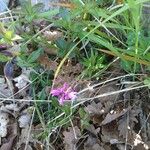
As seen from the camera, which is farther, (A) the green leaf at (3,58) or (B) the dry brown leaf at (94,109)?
(A) the green leaf at (3,58)

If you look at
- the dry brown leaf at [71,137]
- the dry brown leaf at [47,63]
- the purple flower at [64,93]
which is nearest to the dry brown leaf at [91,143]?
the dry brown leaf at [71,137]

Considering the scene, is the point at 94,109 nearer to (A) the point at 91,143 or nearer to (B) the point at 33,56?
(A) the point at 91,143

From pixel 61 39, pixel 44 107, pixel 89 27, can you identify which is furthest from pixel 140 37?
pixel 44 107

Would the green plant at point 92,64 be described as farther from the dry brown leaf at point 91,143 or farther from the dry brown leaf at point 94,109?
the dry brown leaf at point 91,143

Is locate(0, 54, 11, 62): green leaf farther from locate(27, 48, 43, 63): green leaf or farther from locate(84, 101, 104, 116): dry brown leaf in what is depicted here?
locate(84, 101, 104, 116): dry brown leaf

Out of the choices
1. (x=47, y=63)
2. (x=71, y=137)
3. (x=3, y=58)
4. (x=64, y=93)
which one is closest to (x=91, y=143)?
(x=71, y=137)

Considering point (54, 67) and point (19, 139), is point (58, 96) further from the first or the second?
point (19, 139)

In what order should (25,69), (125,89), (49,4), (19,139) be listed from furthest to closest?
(49,4)
(25,69)
(19,139)
(125,89)
